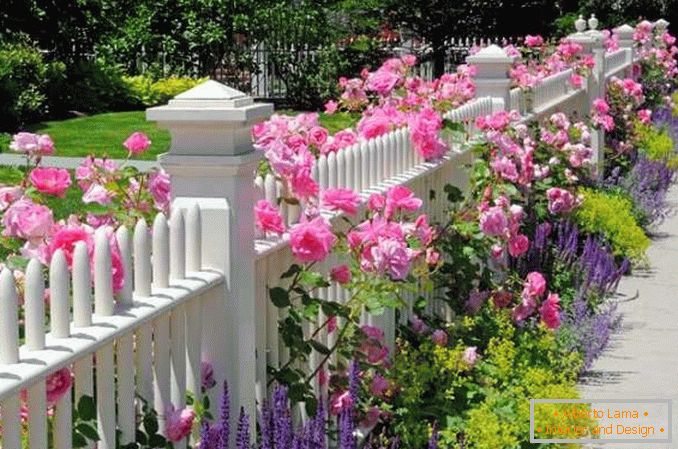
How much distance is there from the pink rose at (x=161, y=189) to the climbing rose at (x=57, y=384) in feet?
3.89

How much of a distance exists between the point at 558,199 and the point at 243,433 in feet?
17.3

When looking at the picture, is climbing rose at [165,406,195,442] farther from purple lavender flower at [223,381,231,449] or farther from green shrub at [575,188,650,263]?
green shrub at [575,188,650,263]

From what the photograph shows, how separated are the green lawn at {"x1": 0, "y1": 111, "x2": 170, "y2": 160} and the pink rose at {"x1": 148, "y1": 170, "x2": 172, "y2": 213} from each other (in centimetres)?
1073

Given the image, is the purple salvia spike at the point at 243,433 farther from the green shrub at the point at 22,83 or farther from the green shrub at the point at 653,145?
the green shrub at the point at 22,83

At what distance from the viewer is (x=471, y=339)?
6.24 metres

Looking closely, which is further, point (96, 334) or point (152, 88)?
point (152, 88)

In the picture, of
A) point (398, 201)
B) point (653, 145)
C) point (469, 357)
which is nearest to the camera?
point (398, 201)

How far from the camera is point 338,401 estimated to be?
493 centimetres

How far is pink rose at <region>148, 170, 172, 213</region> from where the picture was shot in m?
4.27

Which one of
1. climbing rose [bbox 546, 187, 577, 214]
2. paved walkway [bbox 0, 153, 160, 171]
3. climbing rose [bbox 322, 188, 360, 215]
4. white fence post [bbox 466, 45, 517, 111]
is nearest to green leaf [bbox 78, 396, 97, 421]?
climbing rose [bbox 322, 188, 360, 215]

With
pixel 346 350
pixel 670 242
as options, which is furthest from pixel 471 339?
pixel 670 242

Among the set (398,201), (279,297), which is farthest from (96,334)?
(398,201)

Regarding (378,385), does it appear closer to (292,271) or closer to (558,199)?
(292,271)

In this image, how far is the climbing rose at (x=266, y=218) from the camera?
14.5 ft
